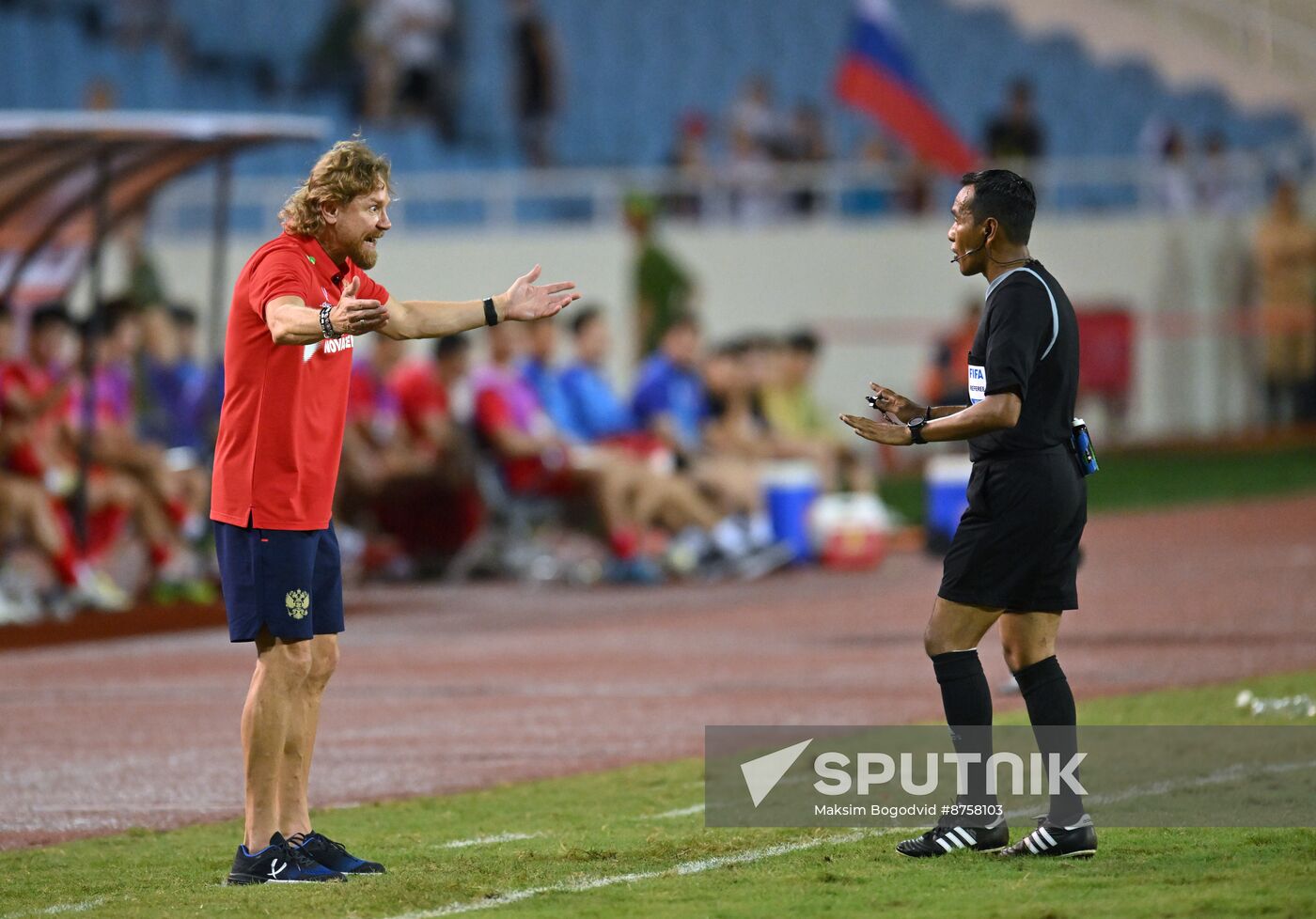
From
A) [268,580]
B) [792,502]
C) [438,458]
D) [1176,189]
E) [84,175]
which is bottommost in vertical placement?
[792,502]

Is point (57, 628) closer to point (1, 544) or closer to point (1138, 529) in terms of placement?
point (1, 544)

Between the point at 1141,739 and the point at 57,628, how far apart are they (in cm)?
780

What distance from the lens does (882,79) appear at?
2433cm

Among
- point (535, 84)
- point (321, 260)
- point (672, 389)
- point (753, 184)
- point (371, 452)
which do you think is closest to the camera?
point (321, 260)

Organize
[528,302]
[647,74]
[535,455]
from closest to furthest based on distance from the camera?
1. [528,302]
2. [535,455]
3. [647,74]

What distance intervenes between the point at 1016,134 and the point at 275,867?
22.5 meters

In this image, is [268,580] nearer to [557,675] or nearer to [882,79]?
[557,675]

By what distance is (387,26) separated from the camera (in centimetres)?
2645

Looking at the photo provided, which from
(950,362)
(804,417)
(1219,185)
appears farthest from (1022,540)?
(1219,185)

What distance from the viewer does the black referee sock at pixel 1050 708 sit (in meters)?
6.55

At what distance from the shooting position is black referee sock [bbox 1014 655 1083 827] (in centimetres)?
655

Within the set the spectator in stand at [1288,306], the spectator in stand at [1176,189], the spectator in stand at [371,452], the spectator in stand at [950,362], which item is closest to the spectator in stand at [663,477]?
the spectator in stand at [371,452]

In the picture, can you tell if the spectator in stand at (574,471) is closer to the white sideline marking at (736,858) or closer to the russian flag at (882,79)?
the russian flag at (882,79)

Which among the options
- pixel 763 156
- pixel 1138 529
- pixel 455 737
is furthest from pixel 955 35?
pixel 455 737
